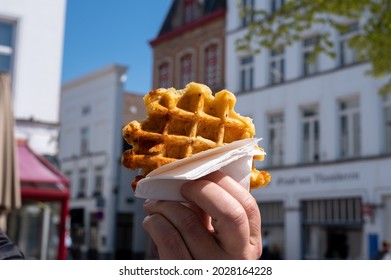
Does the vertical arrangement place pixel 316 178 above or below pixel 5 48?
below

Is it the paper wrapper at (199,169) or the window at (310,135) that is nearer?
the paper wrapper at (199,169)

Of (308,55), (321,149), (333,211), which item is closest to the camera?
(333,211)

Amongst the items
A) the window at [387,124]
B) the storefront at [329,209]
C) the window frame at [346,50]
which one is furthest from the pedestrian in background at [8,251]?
the window frame at [346,50]

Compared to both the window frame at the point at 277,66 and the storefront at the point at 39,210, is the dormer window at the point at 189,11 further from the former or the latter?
the storefront at the point at 39,210

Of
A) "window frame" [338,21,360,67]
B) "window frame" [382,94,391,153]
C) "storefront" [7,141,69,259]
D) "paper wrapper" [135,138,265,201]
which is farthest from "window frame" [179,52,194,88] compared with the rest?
"paper wrapper" [135,138,265,201]

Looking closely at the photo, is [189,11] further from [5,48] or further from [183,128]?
[183,128]

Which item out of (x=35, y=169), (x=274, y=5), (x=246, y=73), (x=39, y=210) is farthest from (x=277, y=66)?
(x=35, y=169)

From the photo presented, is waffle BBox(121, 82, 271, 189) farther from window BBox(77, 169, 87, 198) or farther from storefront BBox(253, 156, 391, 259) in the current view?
window BBox(77, 169, 87, 198)
